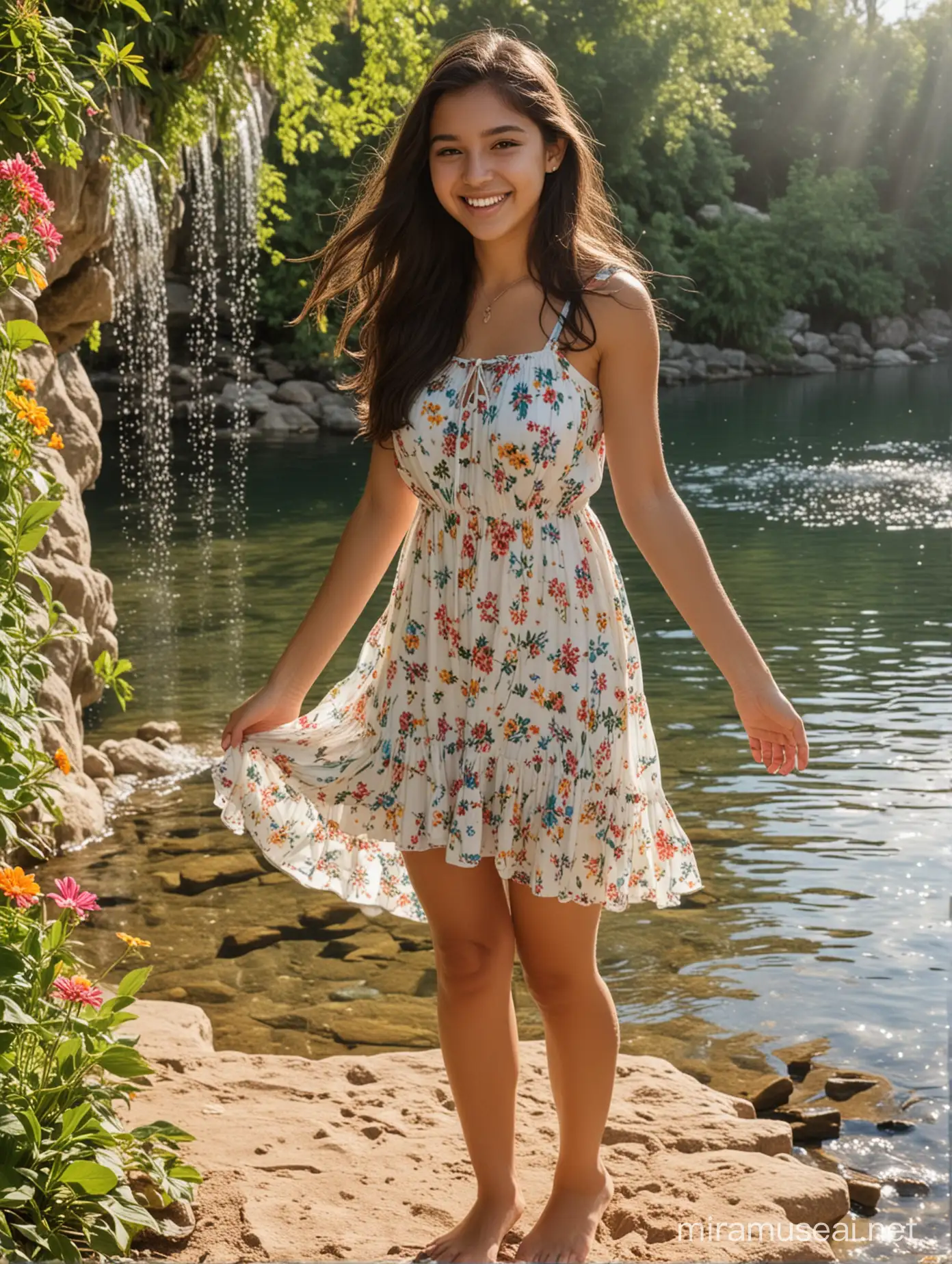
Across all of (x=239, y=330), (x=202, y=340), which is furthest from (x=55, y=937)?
(x=239, y=330)

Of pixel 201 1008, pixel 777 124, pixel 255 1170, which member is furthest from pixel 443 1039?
pixel 777 124

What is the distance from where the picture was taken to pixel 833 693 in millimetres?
Result: 8133

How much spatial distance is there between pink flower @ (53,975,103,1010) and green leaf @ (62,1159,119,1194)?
0.25 m

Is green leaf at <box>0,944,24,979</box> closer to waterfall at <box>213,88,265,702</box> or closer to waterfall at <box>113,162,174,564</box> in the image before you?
waterfall at <box>113,162,174,564</box>

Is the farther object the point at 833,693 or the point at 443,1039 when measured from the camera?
the point at 833,693

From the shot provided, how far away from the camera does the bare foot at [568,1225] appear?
274 centimetres

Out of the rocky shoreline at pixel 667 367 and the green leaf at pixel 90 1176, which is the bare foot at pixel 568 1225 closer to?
the green leaf at pixel 90 1176

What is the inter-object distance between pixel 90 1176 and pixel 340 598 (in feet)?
3.67

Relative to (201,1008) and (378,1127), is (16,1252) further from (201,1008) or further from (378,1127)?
(201,1008)

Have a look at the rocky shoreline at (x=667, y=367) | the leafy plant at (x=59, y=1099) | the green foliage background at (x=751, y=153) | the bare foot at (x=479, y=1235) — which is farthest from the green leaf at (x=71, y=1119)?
the green foliage background at (x=751, y=153)

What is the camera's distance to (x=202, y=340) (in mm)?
23266

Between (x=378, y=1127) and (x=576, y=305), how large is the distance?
6.09 ft

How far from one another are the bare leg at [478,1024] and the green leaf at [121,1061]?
21.2 inches

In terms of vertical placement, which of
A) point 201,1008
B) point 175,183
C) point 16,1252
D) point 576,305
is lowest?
point 201,1008
